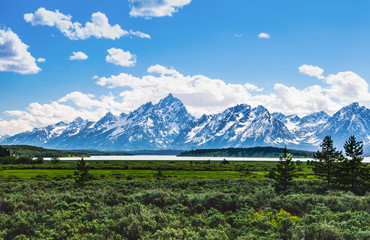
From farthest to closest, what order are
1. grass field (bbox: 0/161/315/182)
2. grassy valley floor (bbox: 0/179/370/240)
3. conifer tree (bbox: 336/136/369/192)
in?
grass field (bbox: 0/161/315/182), conifer tree (bbox: 336/136/369/192), grassy valley floor (bbox: 0/179/370/240)

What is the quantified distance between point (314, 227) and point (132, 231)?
31.0ft

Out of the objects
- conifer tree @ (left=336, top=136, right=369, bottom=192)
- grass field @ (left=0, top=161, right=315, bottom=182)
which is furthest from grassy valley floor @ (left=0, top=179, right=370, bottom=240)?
grass field @ (left=0, top=161, right=315, bottom=182)

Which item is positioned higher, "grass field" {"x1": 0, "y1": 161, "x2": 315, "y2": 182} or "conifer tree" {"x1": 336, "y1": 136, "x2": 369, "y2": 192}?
"conifer tree" {"x1": 336, "y1": 136, "x2": 369, "y2": 192}

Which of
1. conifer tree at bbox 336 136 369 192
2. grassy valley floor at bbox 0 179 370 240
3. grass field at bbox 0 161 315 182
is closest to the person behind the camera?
grassy valley floor at bbox 0 179 370 240

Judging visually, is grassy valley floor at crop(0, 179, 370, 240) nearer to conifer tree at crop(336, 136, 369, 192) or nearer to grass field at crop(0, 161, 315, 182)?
Result: conifer tree at crop(336, 136, 369, 192)

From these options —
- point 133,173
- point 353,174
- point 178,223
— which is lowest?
point 133,173

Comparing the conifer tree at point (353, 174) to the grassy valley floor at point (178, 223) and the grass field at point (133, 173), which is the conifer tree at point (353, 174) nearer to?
the grassy valley floor at point (178, 223)

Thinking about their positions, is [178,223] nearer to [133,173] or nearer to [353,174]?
[353,174]

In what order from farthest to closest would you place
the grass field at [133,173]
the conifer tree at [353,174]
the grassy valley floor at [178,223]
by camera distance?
the grass field at [133,173] → the conifer tree at [353,174] → the grassy valley floor at [178,223]

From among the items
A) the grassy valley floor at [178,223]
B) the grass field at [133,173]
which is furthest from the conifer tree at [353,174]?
the grass field at [133,173]

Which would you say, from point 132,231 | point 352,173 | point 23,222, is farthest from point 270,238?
point 352,173

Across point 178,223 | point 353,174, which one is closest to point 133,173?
point 353,174

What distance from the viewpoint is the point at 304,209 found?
2166 cm

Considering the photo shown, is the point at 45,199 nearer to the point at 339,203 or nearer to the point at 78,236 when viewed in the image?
the point at 78,236
